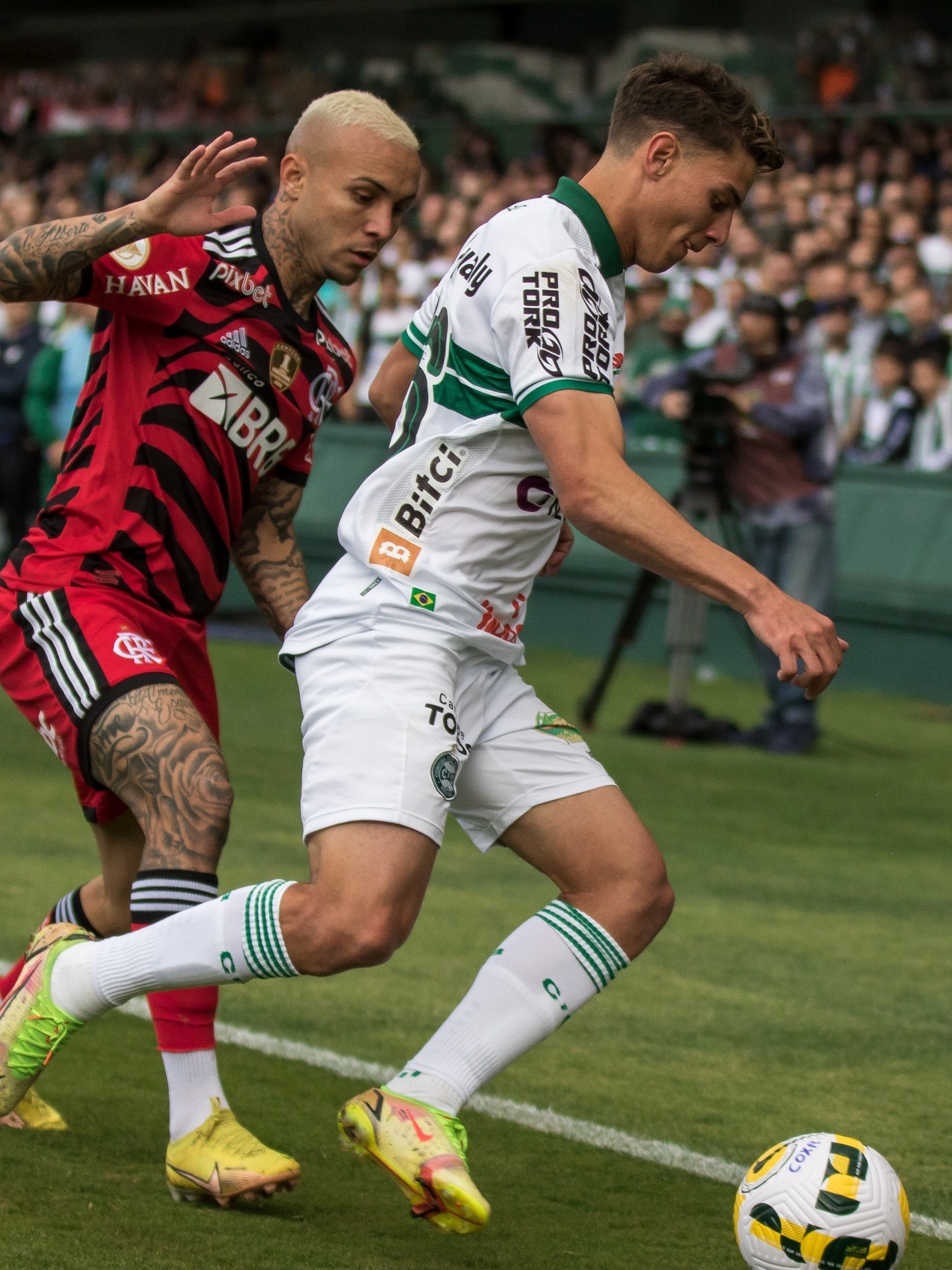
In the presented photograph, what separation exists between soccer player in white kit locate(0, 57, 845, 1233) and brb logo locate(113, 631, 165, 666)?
1.13ft

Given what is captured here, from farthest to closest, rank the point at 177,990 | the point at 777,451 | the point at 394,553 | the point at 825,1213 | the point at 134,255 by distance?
the point at 777,451 < the point at 134,255 < the point at 177,990 < the point at 394,553 < the point at 825,1213

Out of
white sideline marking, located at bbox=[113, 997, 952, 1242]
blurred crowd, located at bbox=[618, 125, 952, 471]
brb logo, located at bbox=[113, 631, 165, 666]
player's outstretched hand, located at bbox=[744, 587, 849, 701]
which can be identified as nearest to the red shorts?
brb logo, located at bbox=[113, 631, 165, 666]

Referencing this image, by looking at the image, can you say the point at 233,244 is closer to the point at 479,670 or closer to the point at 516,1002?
the point at 479,670

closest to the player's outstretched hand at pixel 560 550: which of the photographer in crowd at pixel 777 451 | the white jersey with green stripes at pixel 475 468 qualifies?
the white jersey with green stripes at pixel 475 468

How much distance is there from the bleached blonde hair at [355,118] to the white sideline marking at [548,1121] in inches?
88.3

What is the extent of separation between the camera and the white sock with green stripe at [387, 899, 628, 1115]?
344 centimetres

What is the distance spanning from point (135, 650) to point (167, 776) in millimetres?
316

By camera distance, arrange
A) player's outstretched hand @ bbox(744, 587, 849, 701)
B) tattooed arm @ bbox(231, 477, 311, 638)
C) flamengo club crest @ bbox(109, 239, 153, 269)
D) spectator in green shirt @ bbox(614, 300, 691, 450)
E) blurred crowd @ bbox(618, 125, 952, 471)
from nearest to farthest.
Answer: player's outstretched hand @ bbox(744, 587, 849, 701)
flamengo club crest @ bbox(109, 239, 153, 269)
tattooed arm @ bbox(231, 477, 311, 638)
blurred crowd @ bbox(618, 125, 952, 471)
spectator in green shirt @ bbox(614, 300, 691, 450)

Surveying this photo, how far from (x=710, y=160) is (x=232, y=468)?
4.37ft

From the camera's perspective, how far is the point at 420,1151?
3238 mm

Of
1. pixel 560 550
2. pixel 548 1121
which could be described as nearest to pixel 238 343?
pixel 560 550

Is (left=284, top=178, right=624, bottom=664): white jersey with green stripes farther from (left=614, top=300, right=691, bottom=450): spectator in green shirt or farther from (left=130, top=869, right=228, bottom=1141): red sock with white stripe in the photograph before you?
(left=614, top=300, right=691, bottom=450): spectator in green shirt

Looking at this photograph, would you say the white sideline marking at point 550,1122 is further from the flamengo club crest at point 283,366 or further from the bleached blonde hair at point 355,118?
the bleached blonde hair at point 355,118

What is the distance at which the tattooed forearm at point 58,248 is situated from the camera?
3756 millimetres
